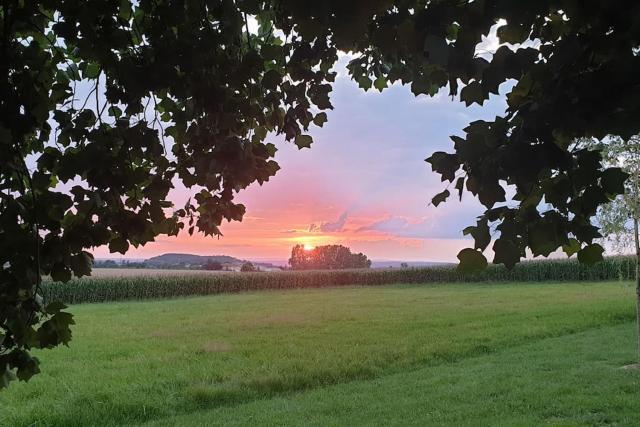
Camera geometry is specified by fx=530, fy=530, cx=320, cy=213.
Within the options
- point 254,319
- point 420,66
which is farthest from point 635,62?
point 254,319

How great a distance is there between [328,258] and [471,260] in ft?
213

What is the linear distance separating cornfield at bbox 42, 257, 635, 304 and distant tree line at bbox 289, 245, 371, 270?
17.1 m

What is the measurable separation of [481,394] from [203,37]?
5.75 metres

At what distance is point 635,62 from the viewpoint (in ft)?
5.48

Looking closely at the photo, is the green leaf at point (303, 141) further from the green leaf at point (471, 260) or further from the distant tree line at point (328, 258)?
the distant tree line at point (328, 258)

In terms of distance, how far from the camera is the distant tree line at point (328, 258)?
61.5 m

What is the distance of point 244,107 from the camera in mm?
3238

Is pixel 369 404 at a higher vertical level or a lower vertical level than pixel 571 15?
lower

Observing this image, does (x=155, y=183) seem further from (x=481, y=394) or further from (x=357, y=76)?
(x=481, y=394)

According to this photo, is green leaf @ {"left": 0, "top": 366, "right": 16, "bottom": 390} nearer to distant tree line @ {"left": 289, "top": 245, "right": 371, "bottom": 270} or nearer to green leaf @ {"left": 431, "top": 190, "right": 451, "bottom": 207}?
green leaf @ {"left": 431, "top": 190, "right": 451, "bottom": 207}

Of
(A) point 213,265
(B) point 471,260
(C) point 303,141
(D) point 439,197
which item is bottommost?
(A) point 213,265

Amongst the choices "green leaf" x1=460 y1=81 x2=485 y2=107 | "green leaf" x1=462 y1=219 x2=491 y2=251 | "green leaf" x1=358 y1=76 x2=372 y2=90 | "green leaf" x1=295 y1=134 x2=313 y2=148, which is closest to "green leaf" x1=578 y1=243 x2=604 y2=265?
"green leaf" x1=462 y1=219 x2=491 y2=251

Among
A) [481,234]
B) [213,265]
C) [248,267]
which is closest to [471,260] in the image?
[481,234]

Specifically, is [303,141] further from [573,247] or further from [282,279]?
[282,279]
